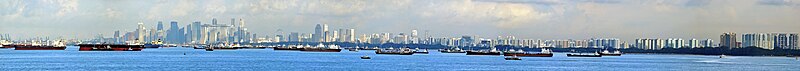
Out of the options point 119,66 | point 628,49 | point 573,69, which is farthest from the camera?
point 628,49

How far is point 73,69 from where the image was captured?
6700 cm

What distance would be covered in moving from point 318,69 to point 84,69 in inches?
418

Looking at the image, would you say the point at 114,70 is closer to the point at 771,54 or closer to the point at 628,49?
the point at 771,54

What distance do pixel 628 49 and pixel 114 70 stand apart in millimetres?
135321

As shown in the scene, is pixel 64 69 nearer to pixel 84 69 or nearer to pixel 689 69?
pixel 84 69

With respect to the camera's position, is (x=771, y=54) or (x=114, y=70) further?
Answer: (x=771, y=54)

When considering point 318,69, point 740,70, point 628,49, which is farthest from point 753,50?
point 318,69

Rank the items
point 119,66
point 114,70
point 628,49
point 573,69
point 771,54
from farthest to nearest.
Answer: point 628,49
point 771,54
point 573,69
point 119,66
point 114,70

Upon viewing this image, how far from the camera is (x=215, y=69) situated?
69188mm

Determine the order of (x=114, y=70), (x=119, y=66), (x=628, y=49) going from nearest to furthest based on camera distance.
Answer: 1. (x=114, y=70)
2. (x=119, y=66)
3. (x=628, y=49)

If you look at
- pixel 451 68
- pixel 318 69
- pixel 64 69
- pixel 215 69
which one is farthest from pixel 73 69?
pixel 451 68

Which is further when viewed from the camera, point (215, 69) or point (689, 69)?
point (689, 69)

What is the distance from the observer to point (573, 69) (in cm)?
7519

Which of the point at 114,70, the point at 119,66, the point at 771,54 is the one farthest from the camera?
the point at 771,54
